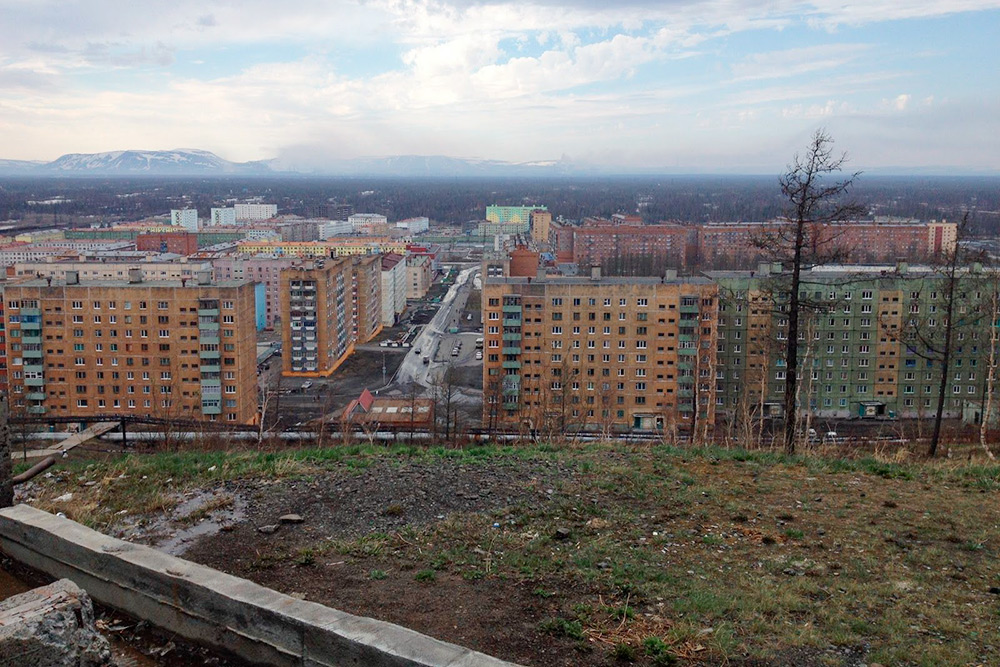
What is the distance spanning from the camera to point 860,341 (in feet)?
99.8

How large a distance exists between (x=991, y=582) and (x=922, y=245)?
81.0 m

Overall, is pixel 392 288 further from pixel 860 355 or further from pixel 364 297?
pixel 860 355

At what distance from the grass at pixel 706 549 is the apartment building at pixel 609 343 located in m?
21.5

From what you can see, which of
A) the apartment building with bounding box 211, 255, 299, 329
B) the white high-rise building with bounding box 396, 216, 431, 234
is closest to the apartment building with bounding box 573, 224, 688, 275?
the apartment building with bounding box 211, 255, 299, 329

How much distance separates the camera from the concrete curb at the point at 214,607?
3.26 meters

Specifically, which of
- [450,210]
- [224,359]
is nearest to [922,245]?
[224,359]

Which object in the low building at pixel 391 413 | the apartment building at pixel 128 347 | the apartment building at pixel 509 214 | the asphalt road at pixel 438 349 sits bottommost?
the asphalt road at pixel 438 349

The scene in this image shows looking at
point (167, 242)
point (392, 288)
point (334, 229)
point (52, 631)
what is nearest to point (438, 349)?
point (392, 288)

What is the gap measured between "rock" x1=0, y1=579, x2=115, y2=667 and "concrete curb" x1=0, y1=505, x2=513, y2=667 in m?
0.49

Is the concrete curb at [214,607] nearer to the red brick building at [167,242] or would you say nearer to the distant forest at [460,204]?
the red brick building at [167,242]

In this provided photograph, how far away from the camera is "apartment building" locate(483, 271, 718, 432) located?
2905cm

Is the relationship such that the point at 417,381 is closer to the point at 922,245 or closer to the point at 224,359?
the point at 224,359

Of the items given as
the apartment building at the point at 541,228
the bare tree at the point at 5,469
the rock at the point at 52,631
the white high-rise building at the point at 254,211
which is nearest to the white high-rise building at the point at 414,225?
the apartment building at the point at 541,228

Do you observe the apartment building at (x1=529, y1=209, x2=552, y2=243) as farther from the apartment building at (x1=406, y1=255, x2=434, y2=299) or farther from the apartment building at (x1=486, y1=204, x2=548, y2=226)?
the apartment building at (x1=406, y1=255, x2=434, y2=299)
